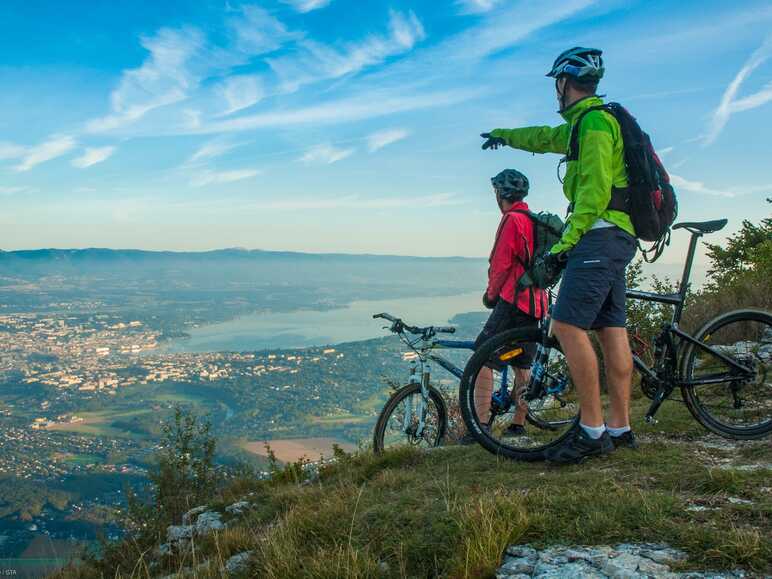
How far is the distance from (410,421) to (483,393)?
1115mm

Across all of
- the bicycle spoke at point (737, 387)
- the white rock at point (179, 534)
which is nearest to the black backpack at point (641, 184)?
the bicycle spoke at point (737, 387)

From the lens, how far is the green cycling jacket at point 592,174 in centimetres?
342

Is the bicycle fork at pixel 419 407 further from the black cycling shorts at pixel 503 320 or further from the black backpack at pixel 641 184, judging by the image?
the black backpack at pixel 641 184

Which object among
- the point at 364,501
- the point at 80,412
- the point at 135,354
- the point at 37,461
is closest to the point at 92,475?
the point at 37,461

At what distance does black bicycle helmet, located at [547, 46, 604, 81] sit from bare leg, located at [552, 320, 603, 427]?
1.58 metres

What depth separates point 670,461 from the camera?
354 cm

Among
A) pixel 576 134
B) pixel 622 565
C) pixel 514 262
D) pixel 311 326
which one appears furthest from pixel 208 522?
pixel 311 326

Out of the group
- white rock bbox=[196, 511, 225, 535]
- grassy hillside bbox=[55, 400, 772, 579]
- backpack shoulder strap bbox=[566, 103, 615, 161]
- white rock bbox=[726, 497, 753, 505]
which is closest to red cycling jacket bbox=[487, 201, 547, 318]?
backpack shoulder strap bbox=[566, 103, 615, 161]

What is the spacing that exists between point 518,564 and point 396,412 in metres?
2.97

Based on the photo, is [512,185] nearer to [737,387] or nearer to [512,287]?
[512,287]

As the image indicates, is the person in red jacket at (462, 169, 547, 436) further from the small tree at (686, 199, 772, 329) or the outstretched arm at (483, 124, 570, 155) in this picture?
the small tree at (686, 199, 772, 329)

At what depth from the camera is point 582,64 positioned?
366 cm

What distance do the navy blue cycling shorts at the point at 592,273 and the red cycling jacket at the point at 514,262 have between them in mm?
1128

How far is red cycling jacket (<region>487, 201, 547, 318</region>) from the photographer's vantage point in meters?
4.83
